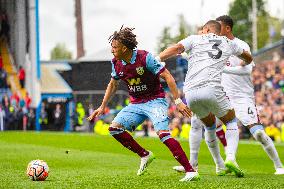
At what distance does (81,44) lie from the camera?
51.5 metres

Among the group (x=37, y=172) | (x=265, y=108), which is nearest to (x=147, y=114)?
(x=37, y=172)

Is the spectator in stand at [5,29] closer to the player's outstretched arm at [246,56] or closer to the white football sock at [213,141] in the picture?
the white football sock at [213,141]

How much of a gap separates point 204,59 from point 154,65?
659 millimetres

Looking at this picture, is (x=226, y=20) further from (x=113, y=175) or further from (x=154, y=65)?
(x=113, y=175)

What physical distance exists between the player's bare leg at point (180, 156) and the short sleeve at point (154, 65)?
76 cm

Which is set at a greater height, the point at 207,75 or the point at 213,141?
the point at 207,75

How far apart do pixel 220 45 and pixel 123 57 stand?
1.26m

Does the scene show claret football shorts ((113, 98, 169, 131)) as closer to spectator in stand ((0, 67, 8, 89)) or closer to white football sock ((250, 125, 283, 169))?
white football sock ((250, 125, 283, 169))

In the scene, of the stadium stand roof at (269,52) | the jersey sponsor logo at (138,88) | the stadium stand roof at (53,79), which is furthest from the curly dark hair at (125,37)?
the stadium stand roof at (269,52)

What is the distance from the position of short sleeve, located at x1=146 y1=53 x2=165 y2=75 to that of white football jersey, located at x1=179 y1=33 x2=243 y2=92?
43cm

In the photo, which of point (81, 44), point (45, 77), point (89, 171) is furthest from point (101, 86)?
point (89, 171)

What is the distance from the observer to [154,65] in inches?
350

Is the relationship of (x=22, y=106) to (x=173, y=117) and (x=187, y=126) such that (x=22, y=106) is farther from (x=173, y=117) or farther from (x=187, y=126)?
(x=187, y=126)

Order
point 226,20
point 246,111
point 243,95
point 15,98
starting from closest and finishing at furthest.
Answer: point 226,20 → point 246,111 → point 243,95 → point 15,98
